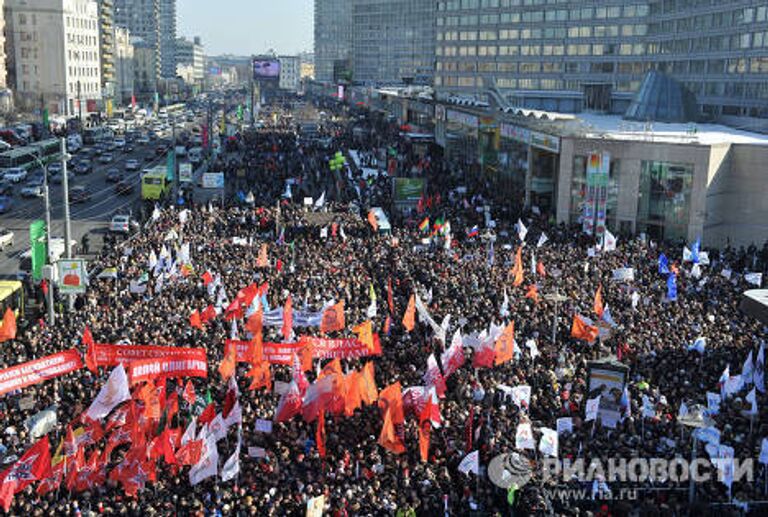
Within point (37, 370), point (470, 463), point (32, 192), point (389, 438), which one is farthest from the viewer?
point (32, 192)

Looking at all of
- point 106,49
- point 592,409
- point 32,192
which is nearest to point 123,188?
point 32,192

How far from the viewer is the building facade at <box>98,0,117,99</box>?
146125mm

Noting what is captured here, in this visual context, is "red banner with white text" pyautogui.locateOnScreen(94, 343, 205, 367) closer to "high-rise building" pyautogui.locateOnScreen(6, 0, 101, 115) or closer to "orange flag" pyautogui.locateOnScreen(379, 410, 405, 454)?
"orange flag" pyautogui.locateOnScreen(379, 410, 405, 454)

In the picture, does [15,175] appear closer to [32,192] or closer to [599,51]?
[32,192]

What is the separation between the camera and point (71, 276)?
27516 millimetres

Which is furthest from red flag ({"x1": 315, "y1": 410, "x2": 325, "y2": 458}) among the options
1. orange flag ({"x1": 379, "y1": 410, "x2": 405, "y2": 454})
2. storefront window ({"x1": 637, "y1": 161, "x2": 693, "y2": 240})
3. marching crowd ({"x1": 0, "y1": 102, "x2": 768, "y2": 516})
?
storefront window ({"x1": 637, "y1": 161, "x2": 693, "y2": 240})

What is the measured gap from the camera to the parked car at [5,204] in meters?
50.5

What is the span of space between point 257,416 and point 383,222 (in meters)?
24.3

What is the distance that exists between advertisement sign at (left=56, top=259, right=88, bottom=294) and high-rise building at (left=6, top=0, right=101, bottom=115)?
9996 cm

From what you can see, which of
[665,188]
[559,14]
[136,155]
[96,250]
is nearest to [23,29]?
[136,155]

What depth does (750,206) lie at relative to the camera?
44531 millimetres

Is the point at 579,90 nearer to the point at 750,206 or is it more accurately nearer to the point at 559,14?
the point at 559,14

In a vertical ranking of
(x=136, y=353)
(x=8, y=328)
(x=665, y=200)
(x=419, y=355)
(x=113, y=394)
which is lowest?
(x=419, y=355)

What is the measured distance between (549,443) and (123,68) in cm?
17222
